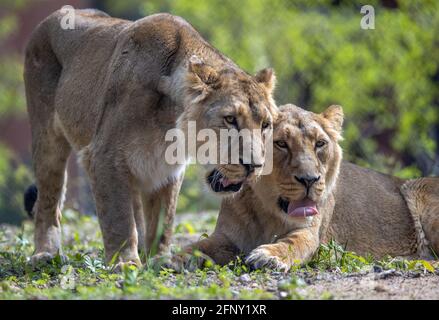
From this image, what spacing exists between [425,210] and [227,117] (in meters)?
1.93

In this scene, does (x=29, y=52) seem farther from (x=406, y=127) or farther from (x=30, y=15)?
(x=30, y=15)

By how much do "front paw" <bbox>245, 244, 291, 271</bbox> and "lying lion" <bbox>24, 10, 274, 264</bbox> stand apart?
36cm

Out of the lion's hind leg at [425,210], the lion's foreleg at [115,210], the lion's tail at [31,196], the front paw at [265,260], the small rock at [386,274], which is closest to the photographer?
the small rock at [386,274]

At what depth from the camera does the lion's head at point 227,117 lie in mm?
4656

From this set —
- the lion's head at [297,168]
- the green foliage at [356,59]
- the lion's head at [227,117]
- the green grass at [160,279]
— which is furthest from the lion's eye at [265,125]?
the green foliage at [356,59]

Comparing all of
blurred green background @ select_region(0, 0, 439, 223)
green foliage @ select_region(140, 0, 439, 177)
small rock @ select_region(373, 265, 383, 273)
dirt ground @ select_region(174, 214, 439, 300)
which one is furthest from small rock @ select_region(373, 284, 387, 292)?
green foliage @ select_region(140, 0, 439, 177)

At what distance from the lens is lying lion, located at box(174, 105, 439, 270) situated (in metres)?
4.98

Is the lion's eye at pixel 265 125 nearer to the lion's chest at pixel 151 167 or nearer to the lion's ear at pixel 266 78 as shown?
the lion's ear at pixel 266 78

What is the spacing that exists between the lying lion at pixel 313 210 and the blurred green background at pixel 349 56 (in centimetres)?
529

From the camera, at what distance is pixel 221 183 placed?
4.80 m

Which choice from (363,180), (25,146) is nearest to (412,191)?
(363,180)

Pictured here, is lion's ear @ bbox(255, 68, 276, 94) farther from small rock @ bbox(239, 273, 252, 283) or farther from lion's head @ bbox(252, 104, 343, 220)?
small rock @ bbox(239, 273, 252, 283)

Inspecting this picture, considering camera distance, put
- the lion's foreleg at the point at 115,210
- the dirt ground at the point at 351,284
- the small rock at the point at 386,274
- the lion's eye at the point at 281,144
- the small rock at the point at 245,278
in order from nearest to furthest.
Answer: the dirt ground at the point at 351,284
the small rock at the point at 245,278
the small rock at the point at 386,274
the lion's foreleg at the point at 115,210
the lion's eye at the point at 281,144
